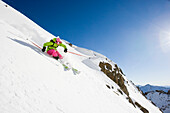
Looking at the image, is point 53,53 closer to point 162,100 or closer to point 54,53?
point 54,53

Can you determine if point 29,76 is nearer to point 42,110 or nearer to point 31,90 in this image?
point 31,90

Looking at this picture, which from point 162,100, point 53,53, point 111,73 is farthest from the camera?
point 162,100

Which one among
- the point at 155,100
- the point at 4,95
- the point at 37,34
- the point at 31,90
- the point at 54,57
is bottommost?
the point at 4,95

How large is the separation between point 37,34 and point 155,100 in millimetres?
183640

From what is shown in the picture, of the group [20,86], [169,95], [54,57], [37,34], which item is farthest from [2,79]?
[169,95]

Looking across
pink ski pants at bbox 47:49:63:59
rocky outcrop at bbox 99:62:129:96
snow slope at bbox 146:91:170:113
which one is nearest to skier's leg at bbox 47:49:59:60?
pink ski pants at bbox 47:49:63:59

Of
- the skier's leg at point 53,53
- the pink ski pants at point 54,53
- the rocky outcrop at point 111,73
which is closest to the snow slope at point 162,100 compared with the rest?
the rocky outcrop at point 111,73

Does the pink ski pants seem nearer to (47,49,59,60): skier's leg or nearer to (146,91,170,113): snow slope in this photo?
(47,49,59,60): skier's leg

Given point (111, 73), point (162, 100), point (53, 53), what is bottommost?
point (53, 53)

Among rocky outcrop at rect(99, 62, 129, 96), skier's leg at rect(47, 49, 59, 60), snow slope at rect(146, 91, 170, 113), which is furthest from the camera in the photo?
snow slope at rect(146, 91, 170, 113)

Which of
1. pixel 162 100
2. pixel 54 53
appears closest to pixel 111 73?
pixel 54 53

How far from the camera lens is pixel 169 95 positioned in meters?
136

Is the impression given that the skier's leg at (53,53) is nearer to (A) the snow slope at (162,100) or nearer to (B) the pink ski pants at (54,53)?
(B) the pink ski pants at (54,53)

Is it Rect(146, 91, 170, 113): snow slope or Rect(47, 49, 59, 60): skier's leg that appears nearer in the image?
Rect(47, 49, 59, 60): skier's leg
